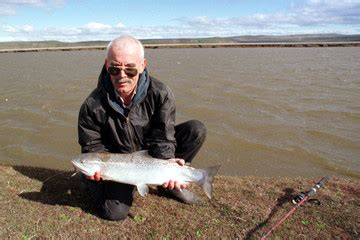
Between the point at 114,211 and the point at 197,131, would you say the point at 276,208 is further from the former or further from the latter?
the point at 114,211

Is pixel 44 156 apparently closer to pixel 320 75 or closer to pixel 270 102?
pixel 270 102

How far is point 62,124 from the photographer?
39.3 ft

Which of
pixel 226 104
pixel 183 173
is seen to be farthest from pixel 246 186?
pixel 226 104

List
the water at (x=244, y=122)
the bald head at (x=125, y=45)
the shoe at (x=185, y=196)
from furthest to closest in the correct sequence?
1. the water at (x=244, y=122)
2. the shoe at (x=185, y=196)
3. the bald head at (x=125, y=45)

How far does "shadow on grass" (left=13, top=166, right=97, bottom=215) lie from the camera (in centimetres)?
584

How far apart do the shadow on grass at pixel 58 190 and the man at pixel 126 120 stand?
32 cm

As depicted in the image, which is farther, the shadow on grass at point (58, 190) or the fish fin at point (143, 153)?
the shadow on grass at point (58, 190)

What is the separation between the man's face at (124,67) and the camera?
505 centimetres

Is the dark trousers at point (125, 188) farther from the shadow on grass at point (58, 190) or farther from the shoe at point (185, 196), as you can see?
the shoe at point (185, 196)

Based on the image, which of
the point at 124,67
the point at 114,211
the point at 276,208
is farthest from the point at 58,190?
the point at 276,208

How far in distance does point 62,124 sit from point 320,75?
15307 millimetres

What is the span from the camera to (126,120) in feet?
18.1

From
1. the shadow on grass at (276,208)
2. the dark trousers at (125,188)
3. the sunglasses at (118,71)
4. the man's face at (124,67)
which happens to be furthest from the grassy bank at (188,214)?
the sunglasses at (118,71)

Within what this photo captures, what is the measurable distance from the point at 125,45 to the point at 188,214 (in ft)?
7.85
